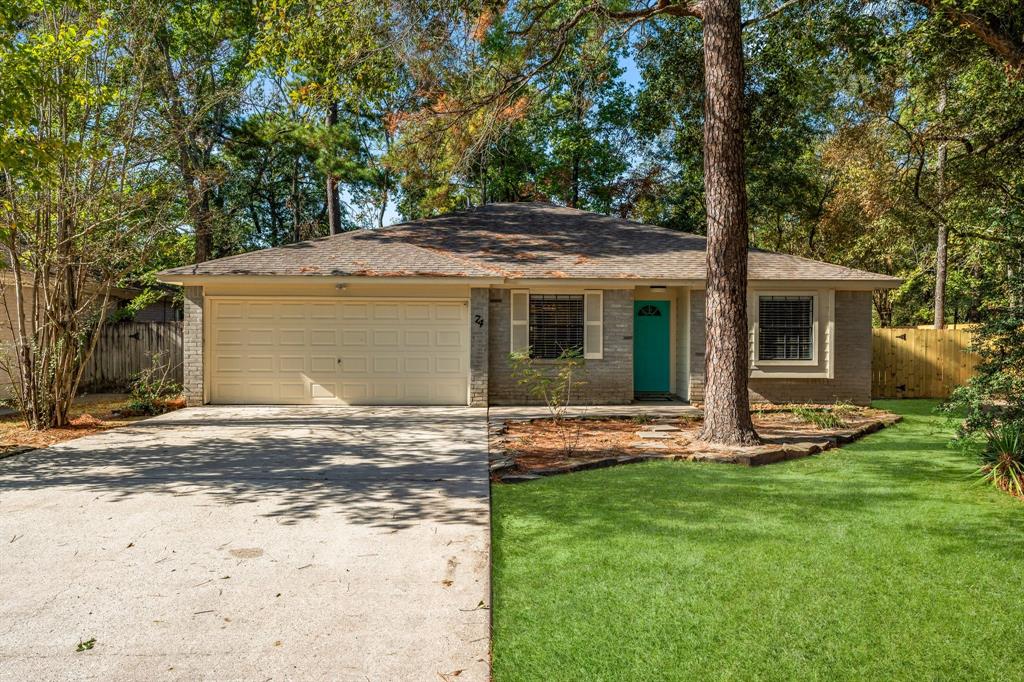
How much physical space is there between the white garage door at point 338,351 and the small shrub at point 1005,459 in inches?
344

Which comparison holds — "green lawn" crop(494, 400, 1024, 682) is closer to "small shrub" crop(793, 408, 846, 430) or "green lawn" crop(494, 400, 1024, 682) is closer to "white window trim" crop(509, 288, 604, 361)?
"small shrub" crop(793, 408, 846, 430)

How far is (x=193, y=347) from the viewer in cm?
1271

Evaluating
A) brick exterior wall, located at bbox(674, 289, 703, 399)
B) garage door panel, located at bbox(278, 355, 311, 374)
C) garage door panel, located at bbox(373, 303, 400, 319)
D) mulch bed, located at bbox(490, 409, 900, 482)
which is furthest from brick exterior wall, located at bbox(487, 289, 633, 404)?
garage door panel, located at bbox(278, 355, 311, 374)

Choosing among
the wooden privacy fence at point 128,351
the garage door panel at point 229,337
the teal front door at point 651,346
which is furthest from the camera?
the wooden privacy fence at point 128,351

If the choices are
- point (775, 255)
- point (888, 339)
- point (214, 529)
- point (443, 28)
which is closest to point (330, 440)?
point (214, 529)

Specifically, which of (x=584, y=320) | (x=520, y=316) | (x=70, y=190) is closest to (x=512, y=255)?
(x=520, y=316)

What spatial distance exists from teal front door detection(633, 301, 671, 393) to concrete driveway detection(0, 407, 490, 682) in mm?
7418

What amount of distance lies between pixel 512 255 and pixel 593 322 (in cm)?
238

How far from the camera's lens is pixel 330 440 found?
9.02 m

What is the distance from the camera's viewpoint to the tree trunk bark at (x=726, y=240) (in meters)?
8.12

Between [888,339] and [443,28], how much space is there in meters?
12.4

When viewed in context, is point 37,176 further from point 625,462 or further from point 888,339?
point 888,339

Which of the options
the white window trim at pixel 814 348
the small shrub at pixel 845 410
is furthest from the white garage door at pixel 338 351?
the small shrub at pixel 845 410

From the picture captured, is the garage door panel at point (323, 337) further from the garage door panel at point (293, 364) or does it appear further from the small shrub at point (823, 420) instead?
the small shrub at point (823, 420)
